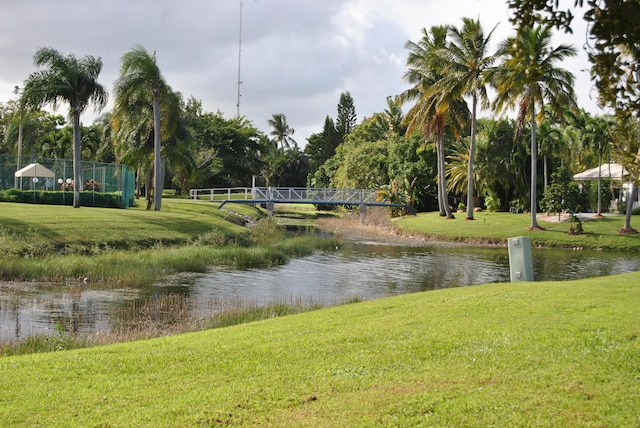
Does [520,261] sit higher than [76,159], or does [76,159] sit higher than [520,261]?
[76,159]

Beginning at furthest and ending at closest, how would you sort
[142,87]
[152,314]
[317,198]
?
[317,198]
[142,87]
[152,314]

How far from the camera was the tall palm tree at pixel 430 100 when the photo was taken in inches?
1994

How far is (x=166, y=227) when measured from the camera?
31.5 metres

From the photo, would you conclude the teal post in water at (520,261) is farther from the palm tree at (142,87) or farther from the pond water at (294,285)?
the palm tree at (142,87)

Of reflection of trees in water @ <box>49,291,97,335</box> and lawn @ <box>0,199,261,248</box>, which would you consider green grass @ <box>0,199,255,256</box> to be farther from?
reflection of trees in water @ <box>49,291,97,335</box>

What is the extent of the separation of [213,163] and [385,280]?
217 feet

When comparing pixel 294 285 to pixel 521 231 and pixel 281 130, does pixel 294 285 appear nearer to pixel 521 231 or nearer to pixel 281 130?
pixel 521 231

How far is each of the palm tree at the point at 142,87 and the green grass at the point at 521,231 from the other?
61.2ft

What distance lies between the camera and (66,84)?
33562 mm

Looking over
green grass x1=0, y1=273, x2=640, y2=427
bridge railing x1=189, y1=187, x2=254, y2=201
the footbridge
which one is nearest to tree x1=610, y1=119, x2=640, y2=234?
green grass x1=0, y1=273, x2=640, y2=427

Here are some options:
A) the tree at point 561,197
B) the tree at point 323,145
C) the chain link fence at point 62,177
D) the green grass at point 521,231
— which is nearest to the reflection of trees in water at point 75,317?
the chain link fence at point 62,177

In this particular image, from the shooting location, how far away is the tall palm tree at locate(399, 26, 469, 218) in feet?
166

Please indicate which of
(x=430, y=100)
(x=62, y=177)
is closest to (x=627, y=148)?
(x=62, y=177)

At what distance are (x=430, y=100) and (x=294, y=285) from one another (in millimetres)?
33141
